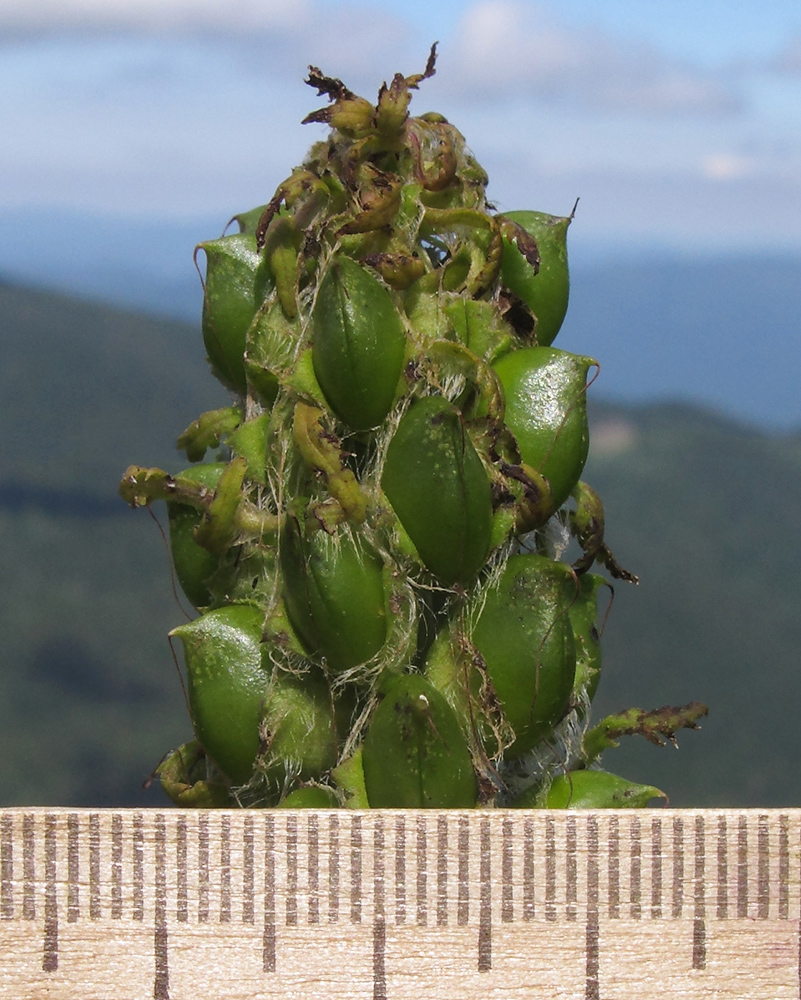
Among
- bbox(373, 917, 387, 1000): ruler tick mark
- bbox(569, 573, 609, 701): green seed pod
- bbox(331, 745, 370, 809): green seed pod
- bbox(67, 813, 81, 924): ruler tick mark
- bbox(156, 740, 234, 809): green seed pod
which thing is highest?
bbox(569, 573, 609, 701): green seed pod

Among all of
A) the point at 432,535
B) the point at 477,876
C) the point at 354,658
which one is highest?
the point at 432,535

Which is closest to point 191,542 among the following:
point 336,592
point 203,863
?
point 336,592

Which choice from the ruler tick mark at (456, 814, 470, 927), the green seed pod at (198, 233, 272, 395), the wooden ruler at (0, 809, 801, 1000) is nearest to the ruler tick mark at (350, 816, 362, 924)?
the wooden ruler at (0, 809, 801, 1000)

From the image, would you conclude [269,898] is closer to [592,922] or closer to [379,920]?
[379,920]

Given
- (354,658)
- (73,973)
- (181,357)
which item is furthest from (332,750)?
(181,357)

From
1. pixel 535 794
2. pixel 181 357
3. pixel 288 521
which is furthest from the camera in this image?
pixel 181 357

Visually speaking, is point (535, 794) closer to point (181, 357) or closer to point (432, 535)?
point (432, 535)

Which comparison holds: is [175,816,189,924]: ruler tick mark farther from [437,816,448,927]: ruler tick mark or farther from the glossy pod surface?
[437,816,448,927]: ruler tick mark
